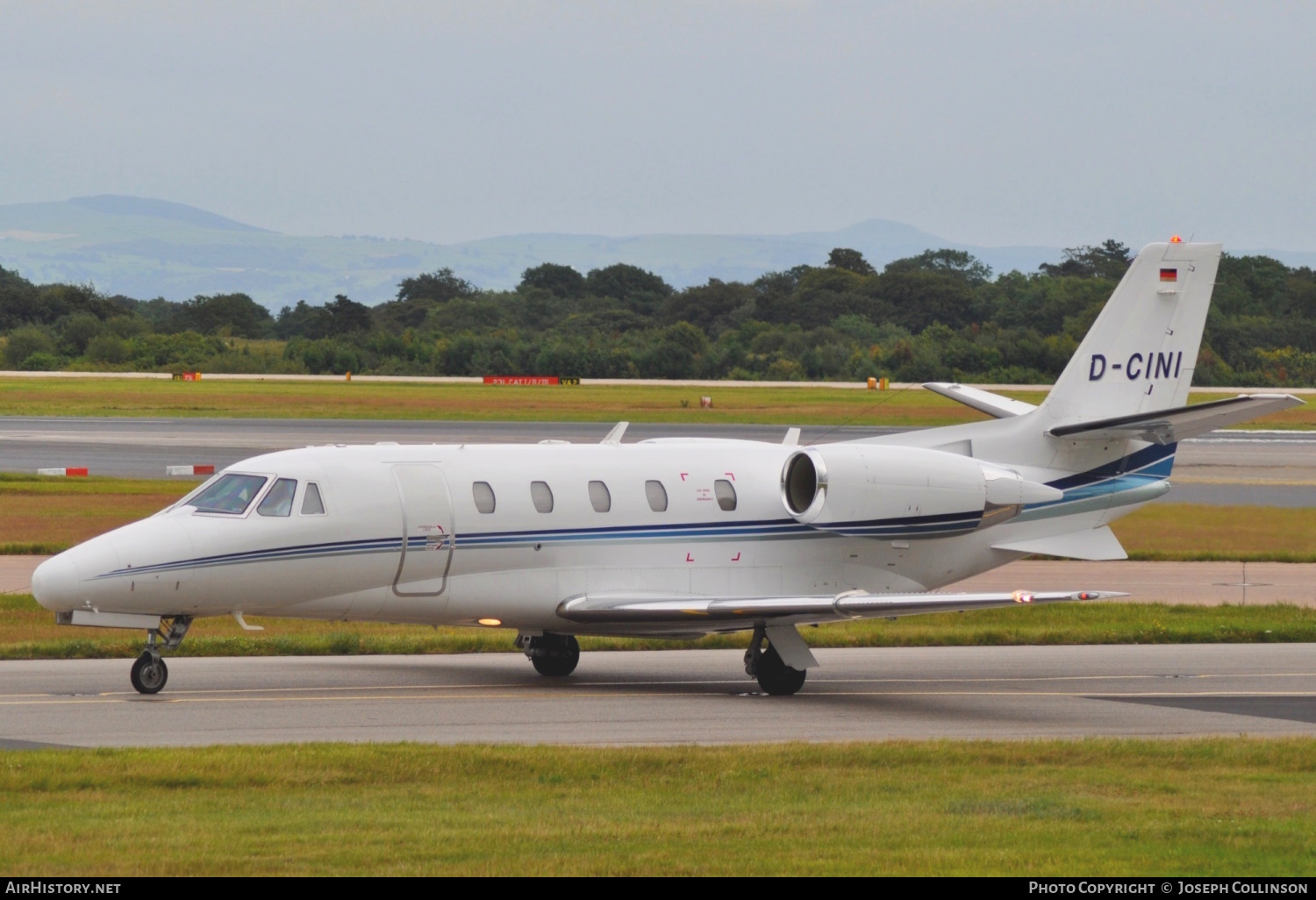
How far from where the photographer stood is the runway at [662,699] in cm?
1720

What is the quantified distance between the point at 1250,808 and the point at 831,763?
367 centimetres

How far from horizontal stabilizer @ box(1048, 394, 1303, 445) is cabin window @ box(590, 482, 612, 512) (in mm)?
6452

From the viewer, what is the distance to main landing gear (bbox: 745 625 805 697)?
2014cm

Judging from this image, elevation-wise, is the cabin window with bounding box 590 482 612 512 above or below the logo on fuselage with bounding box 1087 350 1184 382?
below

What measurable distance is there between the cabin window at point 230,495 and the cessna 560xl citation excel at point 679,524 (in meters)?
0.02

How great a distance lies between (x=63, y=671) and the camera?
67.9 feet

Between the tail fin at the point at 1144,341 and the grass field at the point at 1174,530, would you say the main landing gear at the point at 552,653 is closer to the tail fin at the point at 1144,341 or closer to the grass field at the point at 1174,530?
the tail fin at the point at 1144,341

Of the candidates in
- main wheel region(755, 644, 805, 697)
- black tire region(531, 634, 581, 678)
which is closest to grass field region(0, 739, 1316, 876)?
main wheel region(755, 644, 805, 697)

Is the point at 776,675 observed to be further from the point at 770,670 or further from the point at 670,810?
the point at 670,810

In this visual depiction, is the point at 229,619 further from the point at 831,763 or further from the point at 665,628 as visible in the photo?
the point at 831,763

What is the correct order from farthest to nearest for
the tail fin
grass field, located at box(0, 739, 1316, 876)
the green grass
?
the tail fin → the green grass → grass field, located at box(0, 739, 1316, 876)

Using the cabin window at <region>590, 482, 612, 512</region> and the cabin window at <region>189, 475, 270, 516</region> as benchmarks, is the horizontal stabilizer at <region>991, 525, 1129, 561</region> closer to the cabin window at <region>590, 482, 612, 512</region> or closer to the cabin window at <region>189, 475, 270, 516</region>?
the cabin window at <region>590, 482, 612, 512</region>

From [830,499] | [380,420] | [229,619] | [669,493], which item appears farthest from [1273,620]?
[380,420]

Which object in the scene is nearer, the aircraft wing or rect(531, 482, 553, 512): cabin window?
the aircraft wing
